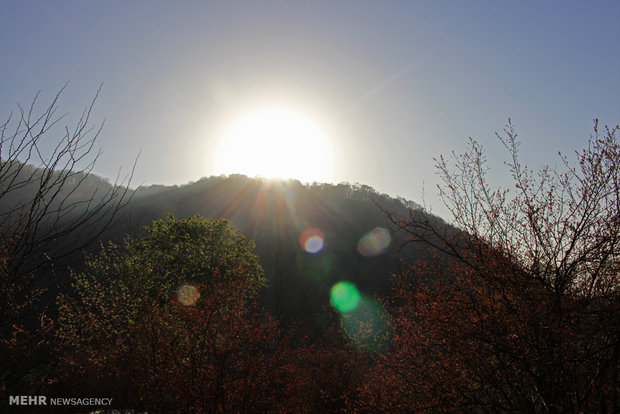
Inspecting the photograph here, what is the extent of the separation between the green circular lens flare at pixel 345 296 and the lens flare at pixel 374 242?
48.5ft

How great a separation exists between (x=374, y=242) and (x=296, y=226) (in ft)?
69.5

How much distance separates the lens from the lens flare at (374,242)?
244 ft

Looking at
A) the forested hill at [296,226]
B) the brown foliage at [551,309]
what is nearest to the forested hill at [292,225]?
the forested hill at [296,226]

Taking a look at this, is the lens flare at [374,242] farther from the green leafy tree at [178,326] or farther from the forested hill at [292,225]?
the green leafy tree at [178,326]

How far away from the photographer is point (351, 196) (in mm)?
95688

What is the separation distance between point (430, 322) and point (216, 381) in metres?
4.59

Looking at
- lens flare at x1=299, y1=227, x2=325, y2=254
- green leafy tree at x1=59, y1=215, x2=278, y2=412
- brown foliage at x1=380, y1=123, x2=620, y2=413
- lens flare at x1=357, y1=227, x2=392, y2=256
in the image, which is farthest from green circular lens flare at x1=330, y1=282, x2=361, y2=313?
brown foliage at x1=380, y1=123, x2=620, y2=413

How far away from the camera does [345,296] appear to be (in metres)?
56.5

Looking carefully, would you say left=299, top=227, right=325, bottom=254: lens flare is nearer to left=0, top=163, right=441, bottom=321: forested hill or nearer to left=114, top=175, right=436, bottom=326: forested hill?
left=0, top=163, right=441, bottom=321: forested hill

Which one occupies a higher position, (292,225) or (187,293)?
(292,225)

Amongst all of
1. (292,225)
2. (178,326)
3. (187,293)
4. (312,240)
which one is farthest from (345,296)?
(178,326)

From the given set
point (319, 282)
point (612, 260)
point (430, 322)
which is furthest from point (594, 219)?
point (319, 282)

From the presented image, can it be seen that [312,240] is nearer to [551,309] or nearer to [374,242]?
Answer: [374,242]

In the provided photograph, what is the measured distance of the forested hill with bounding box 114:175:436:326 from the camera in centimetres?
5228
